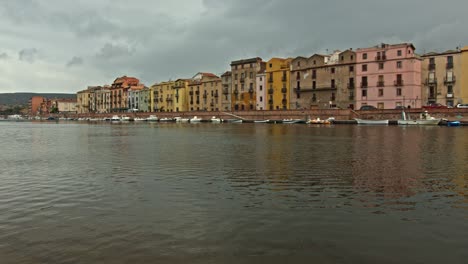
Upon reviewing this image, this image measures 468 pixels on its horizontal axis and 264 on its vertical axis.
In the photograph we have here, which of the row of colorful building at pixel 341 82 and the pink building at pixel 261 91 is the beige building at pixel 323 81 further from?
the pink building at pixel 261 91

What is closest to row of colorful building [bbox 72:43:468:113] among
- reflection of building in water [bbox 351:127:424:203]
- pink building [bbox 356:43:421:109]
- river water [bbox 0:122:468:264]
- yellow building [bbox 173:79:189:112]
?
pink building [bbox 356:43:421:109]

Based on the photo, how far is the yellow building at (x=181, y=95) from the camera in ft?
476

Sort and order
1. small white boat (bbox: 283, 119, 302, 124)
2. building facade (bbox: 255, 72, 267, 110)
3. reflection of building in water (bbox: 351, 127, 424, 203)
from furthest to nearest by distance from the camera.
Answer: building facade (bbox: 255, 72, 267, 110)
small white boat (bbox: 283, 119, 302, 124)
reflection of building in water (bbox: 351, 127, 424, 203)

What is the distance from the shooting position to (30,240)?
9430mm

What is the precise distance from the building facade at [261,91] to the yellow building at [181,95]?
121 feet

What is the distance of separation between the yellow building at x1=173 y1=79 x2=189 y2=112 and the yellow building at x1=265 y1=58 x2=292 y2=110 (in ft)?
135

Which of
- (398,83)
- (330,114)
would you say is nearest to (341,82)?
(330,114)

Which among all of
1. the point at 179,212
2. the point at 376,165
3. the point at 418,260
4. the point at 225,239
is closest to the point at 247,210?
the point at 179,212

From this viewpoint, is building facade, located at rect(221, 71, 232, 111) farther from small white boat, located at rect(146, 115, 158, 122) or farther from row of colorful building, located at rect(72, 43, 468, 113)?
small white boat, located at rect(146, 115, 158, 122)

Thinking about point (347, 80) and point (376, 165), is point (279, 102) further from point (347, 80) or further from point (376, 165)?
point (376, 165)

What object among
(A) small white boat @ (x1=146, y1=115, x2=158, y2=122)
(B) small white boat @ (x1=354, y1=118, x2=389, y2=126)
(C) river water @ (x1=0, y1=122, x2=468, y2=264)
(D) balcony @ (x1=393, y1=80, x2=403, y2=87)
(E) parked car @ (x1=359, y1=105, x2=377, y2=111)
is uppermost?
(D) balcony @ (x1=393, y1=80, x2=403, y2=87)

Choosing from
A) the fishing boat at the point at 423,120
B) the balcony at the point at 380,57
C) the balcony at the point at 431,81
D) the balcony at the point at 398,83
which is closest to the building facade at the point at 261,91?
the balcony at the point at 380,57

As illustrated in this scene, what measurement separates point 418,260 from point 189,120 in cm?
11700

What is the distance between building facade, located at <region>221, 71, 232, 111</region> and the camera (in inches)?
4875
